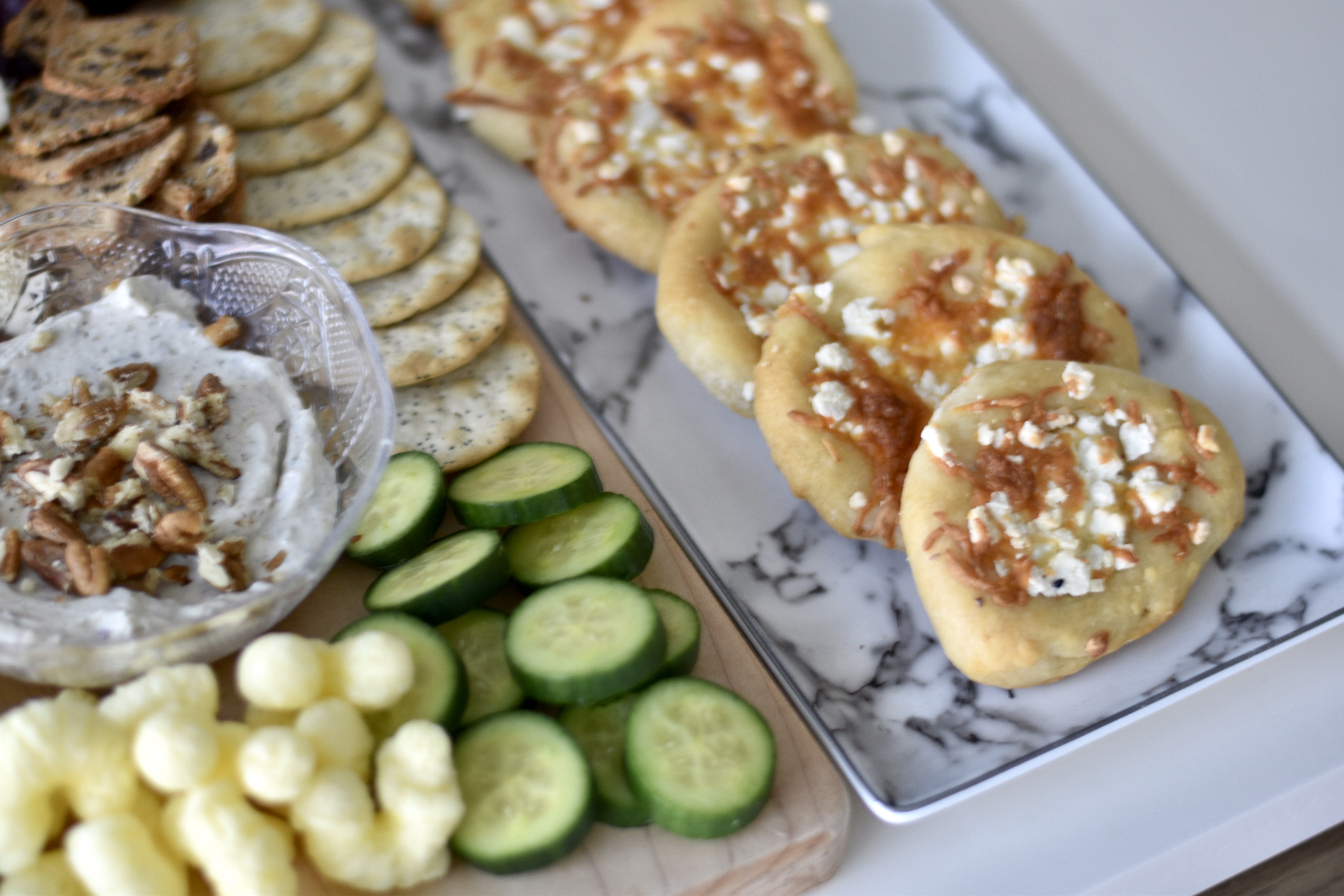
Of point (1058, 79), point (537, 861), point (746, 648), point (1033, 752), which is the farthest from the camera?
point (1058, 79)

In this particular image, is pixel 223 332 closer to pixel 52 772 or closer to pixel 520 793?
pixel 52 772

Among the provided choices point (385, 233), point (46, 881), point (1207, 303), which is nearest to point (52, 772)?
point (46, 881)

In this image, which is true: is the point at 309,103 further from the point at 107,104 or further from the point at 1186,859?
the point at 1186,859

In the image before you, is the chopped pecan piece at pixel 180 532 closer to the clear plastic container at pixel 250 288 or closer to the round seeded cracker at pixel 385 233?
the clear plastic container at pixel 250 288

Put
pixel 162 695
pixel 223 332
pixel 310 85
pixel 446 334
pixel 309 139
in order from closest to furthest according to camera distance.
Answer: pixel 162 695 → pixel 223 332 → pixel 446 334 → pixel 309 139 → pixel 310 85

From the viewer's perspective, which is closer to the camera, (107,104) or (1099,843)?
(1099,843)

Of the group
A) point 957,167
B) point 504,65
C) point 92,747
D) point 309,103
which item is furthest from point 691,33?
point 92,747
